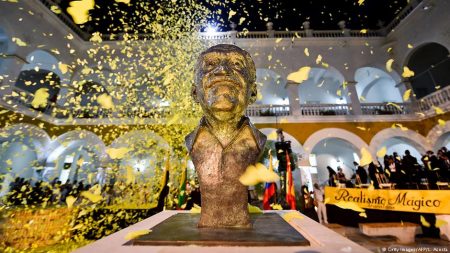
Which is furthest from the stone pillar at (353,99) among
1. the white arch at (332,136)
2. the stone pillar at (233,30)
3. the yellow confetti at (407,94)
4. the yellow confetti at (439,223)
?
the yellow confetti at (439,223)

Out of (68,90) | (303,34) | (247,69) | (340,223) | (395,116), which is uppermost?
(303,34)

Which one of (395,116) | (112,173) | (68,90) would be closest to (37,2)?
(68,90)

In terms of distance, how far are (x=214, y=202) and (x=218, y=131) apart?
59 cm

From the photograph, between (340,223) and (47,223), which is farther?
(340,223)

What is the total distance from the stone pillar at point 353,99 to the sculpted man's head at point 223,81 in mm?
13896

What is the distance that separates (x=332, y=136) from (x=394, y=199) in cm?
744

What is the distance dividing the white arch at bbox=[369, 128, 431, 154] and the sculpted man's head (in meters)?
13.7

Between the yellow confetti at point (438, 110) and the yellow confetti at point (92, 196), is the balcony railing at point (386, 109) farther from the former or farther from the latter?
the yellow confetti at point (92, 196)

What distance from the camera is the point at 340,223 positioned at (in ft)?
23.2

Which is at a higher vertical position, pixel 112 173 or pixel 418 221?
pixel 112 173

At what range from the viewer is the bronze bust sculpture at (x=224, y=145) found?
176 cm

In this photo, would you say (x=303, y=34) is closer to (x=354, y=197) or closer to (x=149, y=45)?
(x=149, y=45)

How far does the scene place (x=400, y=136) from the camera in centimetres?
1290

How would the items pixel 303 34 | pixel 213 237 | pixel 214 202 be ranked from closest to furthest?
pixel 213 237, pixel 214 202, pixel 303 34
